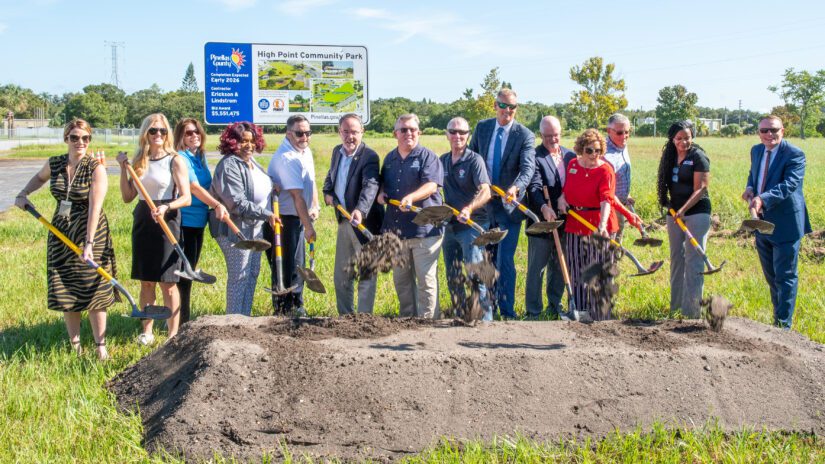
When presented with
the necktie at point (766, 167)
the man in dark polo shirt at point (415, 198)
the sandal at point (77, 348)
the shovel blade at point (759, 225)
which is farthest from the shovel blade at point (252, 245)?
the necktie at point (766, 167)

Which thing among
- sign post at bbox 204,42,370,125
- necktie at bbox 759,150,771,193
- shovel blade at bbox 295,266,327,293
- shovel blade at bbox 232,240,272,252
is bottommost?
shovel blade at bbox 295,266,327,293

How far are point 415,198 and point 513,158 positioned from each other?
1.27 metres

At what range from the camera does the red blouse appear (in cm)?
621

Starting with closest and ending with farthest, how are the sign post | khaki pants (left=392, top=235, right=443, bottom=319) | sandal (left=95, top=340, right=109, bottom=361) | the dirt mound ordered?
1. the dirt mound
2. sandal (left=95, top=340, right=109, bottom=361)
3. khaki pants (left=392, top=235, right=443, bottom=319)
4. the sign post

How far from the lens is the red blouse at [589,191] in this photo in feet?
20.4

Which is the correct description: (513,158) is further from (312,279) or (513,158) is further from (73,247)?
(73,247)

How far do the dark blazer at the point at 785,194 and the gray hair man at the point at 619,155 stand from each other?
114cm

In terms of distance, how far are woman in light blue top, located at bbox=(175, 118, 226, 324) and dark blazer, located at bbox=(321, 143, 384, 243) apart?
1013 mm

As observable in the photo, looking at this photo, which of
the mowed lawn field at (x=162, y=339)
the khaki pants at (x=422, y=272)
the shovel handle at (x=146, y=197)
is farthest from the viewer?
the khaki pants at (x=422, y=272)

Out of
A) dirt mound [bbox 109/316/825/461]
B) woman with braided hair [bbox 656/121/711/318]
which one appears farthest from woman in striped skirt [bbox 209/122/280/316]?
woman with braided hair [bbox 656/121/711/318]

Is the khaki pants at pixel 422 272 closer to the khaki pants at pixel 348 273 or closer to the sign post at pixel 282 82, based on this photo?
the khaki pants at pixel 348 273

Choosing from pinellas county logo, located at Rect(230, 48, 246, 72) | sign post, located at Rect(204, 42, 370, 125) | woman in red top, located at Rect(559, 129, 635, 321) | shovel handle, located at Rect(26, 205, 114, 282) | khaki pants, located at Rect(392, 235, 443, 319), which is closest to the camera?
shovel handle, located at Rect(26, 205, 114, 282)

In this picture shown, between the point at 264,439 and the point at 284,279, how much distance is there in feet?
8.50

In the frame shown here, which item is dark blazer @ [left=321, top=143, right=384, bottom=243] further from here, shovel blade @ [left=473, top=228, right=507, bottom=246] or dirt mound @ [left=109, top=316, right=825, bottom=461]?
dirt mound @ [left=109, top=316, right=825, bottom=461]
